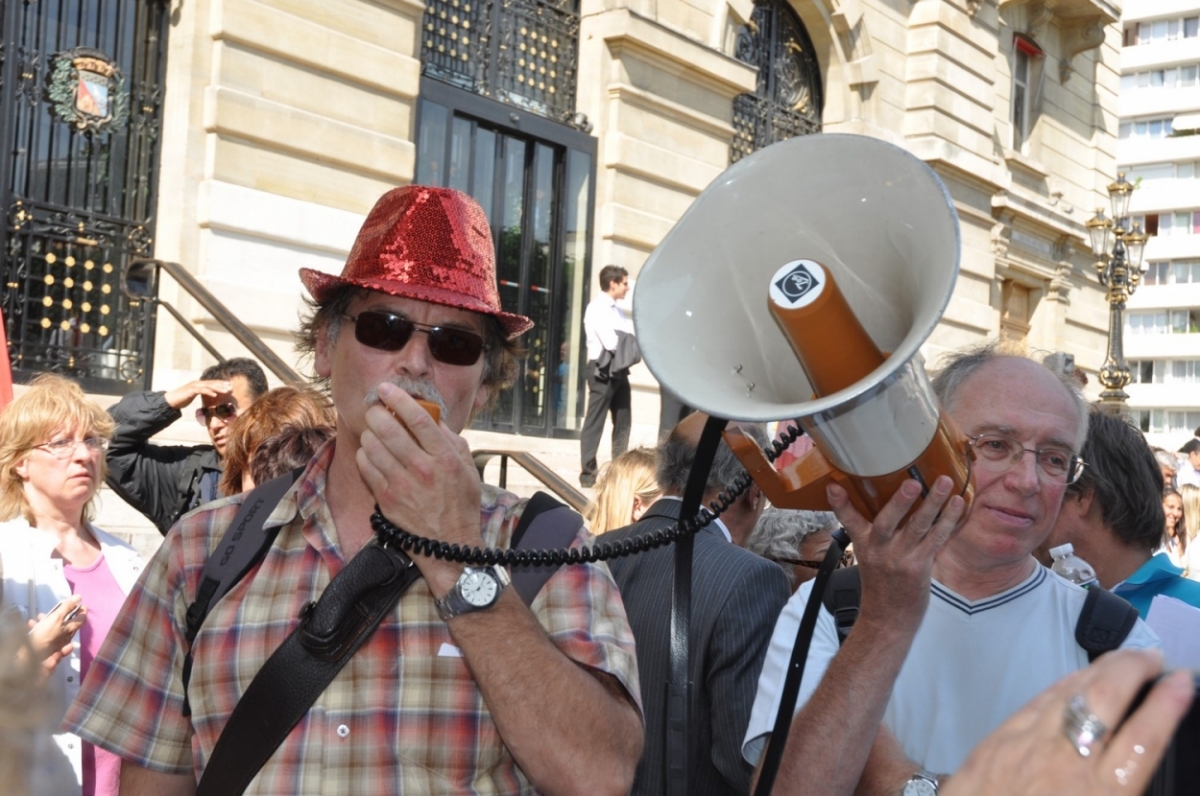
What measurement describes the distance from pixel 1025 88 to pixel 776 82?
683 centimetres

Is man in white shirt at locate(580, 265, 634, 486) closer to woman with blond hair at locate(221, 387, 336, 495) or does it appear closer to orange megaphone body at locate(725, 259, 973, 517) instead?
woman with blond hair at locate(221, 387, 336, 495)

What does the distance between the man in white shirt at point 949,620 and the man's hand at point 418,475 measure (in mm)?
601

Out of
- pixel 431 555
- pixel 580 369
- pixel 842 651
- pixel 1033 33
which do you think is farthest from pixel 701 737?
pixel 1033 33

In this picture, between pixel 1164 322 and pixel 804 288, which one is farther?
pixel 1164 322

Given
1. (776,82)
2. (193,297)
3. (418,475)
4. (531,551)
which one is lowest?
(531,551)

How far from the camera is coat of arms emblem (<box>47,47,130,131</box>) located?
8367 mm

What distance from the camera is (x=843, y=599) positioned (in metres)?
2.32

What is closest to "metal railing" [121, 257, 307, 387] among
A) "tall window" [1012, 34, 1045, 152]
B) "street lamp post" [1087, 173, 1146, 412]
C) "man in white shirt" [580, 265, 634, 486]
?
"man in white shirt" [580, 265, 634, 486]

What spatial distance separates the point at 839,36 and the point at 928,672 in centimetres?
1453

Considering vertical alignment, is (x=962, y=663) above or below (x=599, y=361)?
below

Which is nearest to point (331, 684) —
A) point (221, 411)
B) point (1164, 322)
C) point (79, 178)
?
point (221, 411)

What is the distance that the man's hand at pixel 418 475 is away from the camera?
1.95m

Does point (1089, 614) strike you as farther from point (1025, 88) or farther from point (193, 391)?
point (1025, 88)

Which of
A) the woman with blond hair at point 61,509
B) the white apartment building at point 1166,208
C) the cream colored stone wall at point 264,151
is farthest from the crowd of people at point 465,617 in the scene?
the white apartment building at point 1166,208
